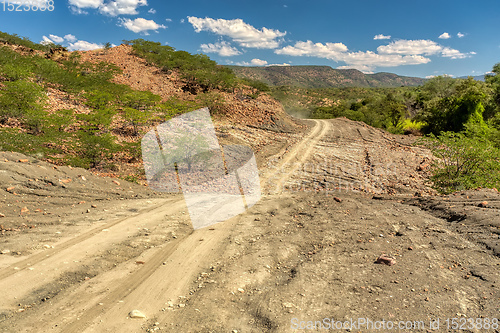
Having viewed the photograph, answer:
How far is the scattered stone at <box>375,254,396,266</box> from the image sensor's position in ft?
14.9

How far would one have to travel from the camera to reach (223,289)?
4121 millimetres

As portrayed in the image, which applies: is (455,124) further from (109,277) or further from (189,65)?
(109,277)

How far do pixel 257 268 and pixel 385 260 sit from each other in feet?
7.06

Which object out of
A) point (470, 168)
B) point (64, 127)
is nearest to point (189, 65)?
point (64, 127)

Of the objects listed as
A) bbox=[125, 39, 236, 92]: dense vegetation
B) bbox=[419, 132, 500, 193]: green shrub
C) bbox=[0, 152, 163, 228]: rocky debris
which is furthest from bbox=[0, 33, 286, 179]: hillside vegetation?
bbox=[419, 132, 500, 193]: green shrub

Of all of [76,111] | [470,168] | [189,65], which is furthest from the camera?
[189,65]

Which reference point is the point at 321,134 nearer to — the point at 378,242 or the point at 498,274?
the point at 378,242

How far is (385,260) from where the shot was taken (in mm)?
4586

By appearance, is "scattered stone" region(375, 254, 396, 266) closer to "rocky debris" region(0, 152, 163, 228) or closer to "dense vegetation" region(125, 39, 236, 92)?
"rocky debris" region(0, 152, 163, 228)

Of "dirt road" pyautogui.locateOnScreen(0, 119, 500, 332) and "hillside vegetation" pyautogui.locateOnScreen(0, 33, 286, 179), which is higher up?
"hillside vegetation" pyautogui.locateOnScreen(0, 33, 286, 179)

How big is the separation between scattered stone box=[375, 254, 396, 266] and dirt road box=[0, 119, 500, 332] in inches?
4.3

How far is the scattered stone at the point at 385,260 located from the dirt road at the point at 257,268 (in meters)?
0.11

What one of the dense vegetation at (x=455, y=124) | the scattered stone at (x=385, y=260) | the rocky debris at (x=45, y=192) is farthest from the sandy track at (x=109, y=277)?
the dense vegetation at (x=455, y=124)

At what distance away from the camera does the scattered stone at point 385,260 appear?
454 centimetres
